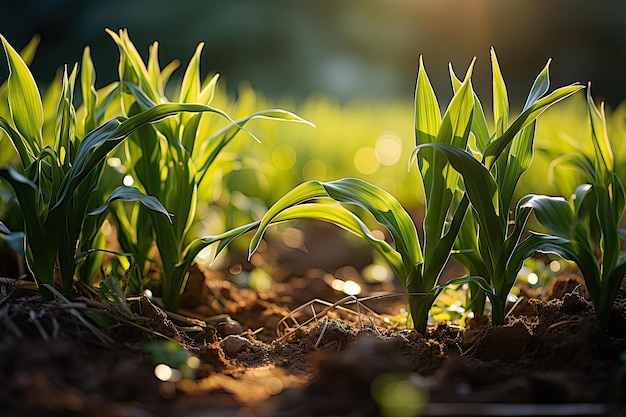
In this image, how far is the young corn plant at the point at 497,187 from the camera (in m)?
1.31

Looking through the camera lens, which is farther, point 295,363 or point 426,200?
point 426,200

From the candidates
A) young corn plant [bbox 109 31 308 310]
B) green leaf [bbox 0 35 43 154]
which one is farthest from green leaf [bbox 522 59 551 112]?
green leaf [bbox 0 35 43 154]

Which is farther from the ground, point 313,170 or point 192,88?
point 192,88

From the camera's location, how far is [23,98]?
1467 millimetres

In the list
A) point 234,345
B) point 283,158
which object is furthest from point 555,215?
point 283,158

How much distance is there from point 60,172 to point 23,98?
216mm

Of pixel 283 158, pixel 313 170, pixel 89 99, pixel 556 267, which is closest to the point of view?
pixel 89 99

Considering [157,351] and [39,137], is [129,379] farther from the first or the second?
[39,137]

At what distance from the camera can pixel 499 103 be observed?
1.46 metres

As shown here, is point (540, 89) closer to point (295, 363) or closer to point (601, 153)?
point (601, 153)

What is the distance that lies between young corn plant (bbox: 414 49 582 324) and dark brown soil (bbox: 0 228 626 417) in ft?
0.45

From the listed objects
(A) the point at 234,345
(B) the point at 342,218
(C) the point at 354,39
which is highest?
(C) the point at 354,39

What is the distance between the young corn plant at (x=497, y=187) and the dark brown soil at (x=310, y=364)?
14 centimetres

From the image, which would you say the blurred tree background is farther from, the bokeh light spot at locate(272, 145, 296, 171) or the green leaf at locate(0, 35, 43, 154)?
the green leaf at locate(0, 35, 43, 154)
